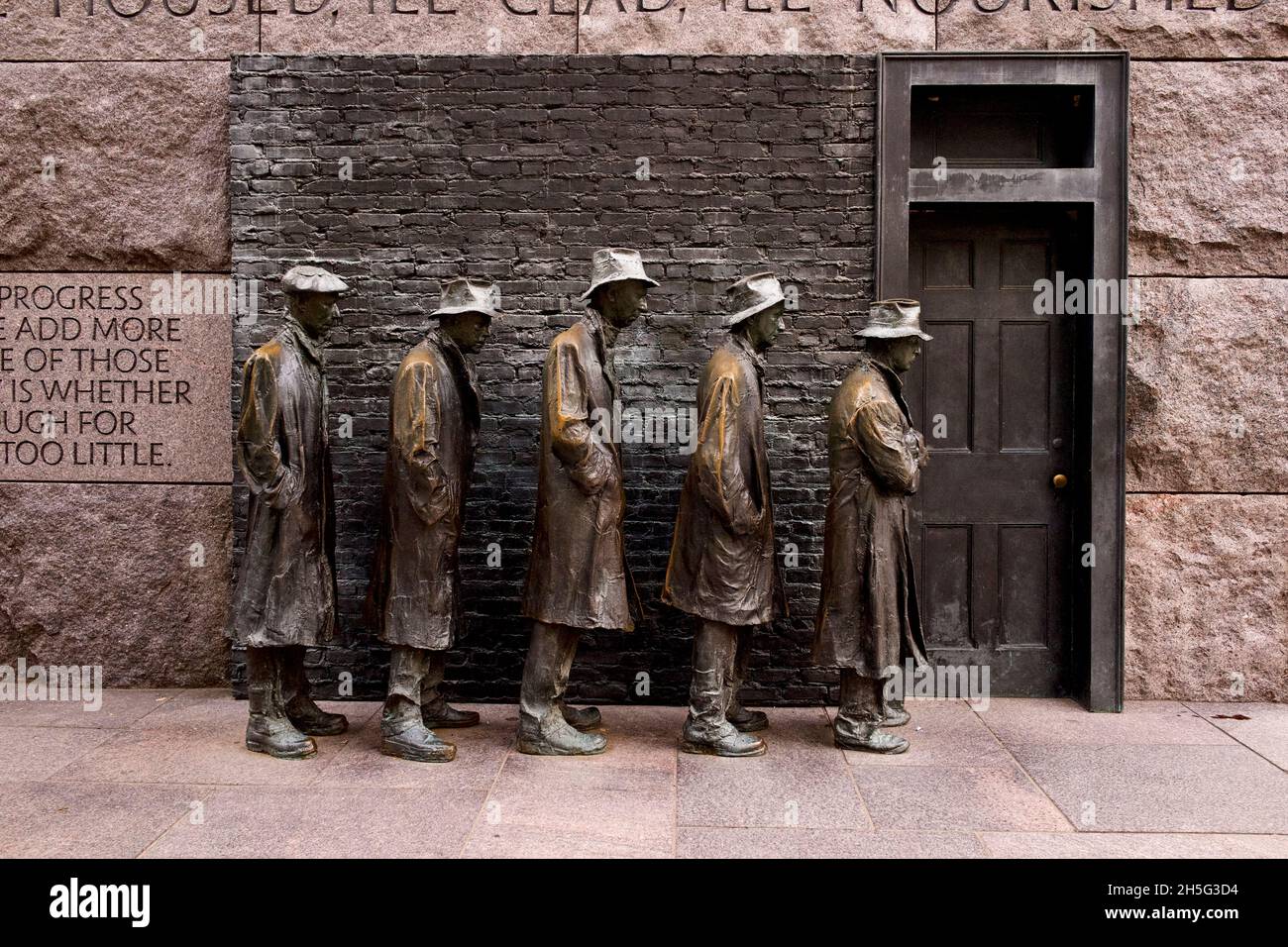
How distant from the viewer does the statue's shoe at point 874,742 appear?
18.5 ft

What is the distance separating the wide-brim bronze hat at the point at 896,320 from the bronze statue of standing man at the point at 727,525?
1.75 feet

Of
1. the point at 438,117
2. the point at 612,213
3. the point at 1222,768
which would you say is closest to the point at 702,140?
the point at 612,213

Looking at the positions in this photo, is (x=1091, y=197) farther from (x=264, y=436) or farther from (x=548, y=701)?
(x=264, y=436)

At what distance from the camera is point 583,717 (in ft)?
20.0

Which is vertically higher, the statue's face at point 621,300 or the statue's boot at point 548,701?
the statue's face at point 621,300

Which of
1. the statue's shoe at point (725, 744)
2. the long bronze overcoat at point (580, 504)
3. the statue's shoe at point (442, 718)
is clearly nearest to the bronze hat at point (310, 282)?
the long bronze overcoat at point (580, 504)

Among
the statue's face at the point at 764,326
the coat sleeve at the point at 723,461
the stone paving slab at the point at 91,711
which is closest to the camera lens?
the coat sleeve at the point at 723,461

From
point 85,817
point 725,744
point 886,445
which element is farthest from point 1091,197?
point 85,817

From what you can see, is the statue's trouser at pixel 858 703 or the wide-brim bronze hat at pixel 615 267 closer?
the wide-brim bronze hat at pixel 615 267

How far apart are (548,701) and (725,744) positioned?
3.13 ft

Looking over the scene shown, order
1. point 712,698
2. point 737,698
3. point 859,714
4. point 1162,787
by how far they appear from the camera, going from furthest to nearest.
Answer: point 737,698, point 859,714, point 712,698, point 1162,787

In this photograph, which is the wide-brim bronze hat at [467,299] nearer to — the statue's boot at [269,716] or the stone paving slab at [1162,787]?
the statue's boot at [269,716]

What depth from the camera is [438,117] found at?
652 centimetres

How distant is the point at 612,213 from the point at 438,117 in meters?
1.20
